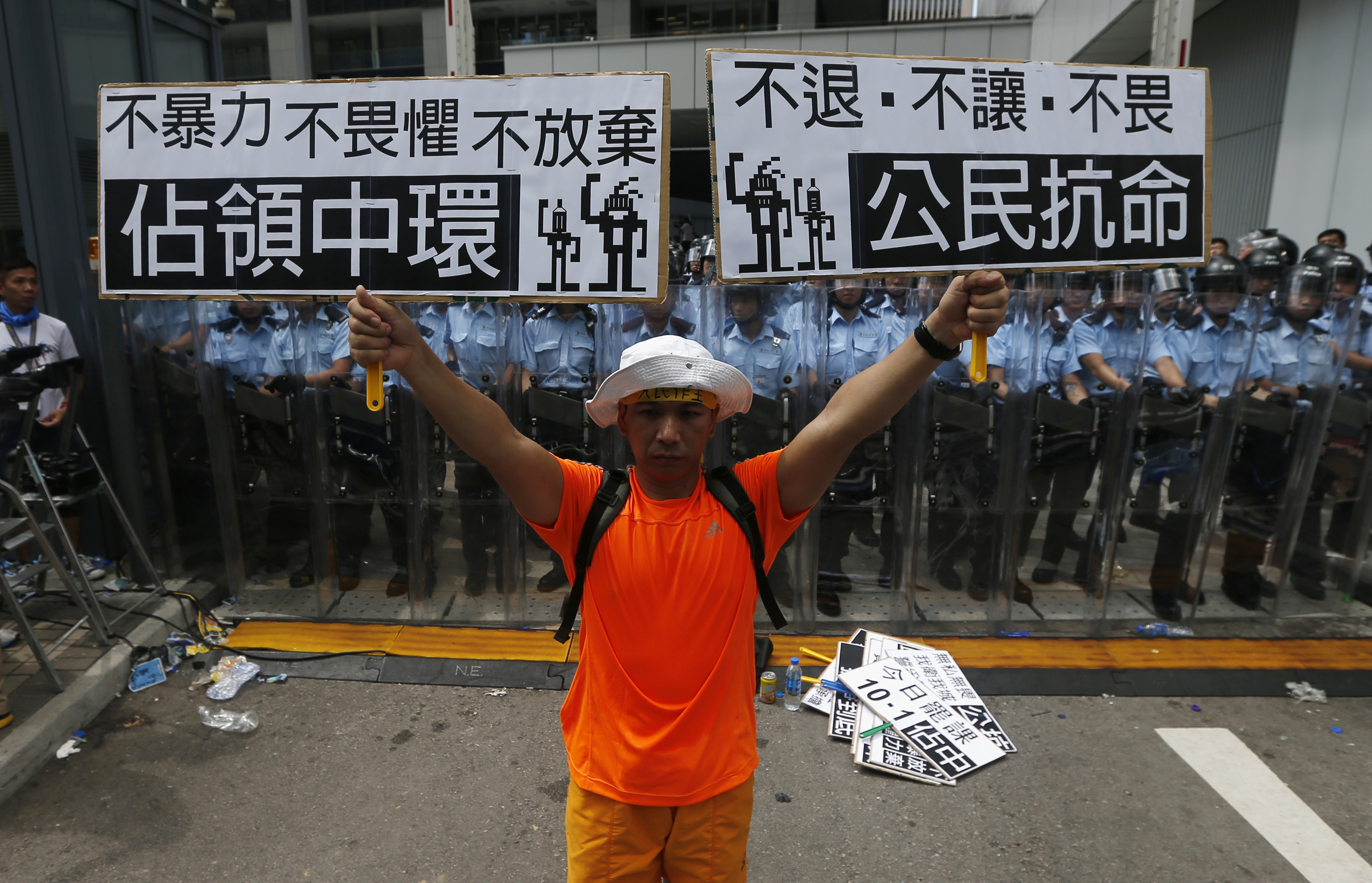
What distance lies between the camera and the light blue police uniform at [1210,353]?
15.6ft

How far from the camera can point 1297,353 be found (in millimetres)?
4930

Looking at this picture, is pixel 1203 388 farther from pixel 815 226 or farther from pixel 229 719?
pixel 229 719

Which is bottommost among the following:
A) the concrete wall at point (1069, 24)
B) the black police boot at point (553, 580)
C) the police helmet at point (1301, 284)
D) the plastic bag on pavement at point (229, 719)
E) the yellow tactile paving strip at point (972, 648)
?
the plastic bag on pavement at point (229, 719)

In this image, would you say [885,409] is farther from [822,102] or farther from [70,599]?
[70,599]

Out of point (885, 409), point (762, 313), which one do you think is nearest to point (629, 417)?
point (885, 409)

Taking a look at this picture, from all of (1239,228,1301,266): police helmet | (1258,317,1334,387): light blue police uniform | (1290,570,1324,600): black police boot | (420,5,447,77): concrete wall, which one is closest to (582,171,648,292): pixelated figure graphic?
(1258,317,1334,387): light blue police uniform

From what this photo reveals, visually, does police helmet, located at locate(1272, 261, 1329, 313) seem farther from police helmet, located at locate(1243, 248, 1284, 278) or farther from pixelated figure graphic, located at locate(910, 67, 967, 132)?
pixelated figure graphic, located at locate(910, 67, 967, 132)

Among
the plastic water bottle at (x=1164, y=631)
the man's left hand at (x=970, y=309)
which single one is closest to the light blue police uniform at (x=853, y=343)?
the plastic water bottle at (x=1164, y=631)

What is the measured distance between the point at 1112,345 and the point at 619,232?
3163 mm

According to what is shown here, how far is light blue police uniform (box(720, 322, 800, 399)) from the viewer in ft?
15.8

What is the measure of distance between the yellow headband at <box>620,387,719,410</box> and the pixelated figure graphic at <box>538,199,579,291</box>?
1.52 metres

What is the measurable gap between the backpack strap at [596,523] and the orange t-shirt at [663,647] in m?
0.02

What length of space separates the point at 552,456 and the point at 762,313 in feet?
9.94

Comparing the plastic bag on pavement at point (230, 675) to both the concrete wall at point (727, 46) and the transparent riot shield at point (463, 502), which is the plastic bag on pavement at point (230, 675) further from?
the concrete wall at point (727, 46)
